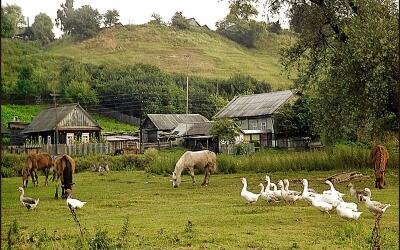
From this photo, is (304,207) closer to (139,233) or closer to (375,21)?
(139,233)

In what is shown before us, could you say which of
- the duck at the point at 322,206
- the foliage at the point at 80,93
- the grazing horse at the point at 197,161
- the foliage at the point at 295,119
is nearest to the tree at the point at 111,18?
the foliage at the point at 80,93

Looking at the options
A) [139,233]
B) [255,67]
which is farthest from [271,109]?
[139,233]

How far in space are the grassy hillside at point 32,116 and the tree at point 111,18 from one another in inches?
782

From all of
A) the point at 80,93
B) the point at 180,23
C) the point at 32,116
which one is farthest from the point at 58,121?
the point at 180,23

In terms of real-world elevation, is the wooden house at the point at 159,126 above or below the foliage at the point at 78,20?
below

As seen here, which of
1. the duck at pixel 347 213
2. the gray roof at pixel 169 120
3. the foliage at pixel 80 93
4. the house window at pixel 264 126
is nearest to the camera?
the duck at pixel 347 213

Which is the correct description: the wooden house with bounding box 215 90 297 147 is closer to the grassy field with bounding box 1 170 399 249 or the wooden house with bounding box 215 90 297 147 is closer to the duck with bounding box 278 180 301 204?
the grassy field with bounding box 1 170 399 249

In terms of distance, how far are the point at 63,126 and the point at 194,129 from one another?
13.5m

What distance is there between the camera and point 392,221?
40.6 feet

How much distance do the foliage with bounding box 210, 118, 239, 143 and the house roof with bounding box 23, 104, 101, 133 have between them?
14.3m

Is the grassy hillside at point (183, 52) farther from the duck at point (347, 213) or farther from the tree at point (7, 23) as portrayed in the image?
the tree at point (7, 23)

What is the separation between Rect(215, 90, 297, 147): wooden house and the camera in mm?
59500

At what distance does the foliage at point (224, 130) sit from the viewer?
52.9 metres

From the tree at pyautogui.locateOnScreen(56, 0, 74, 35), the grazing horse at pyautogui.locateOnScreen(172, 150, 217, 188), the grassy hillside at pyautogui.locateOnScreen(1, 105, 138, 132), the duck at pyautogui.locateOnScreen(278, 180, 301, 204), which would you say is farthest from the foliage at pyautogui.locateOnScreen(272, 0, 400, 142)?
the tree at pyautogui.locateOnScreen(56, 0, 74, 35)
